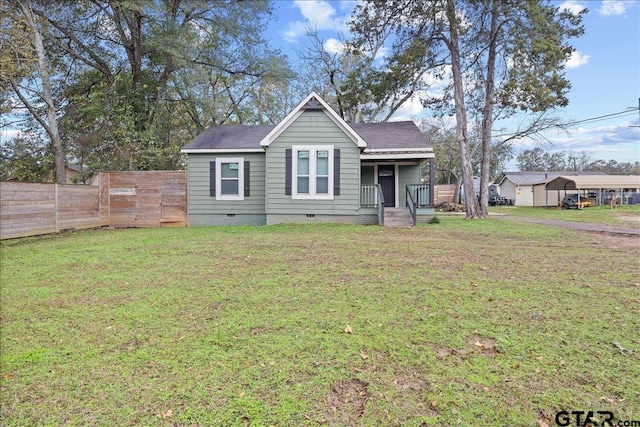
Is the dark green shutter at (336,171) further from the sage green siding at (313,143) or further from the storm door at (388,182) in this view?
the storm door at (388,182)

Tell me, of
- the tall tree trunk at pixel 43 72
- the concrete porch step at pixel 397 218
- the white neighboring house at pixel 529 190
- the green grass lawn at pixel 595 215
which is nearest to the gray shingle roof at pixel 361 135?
the concrete porch step at pixel 397 218

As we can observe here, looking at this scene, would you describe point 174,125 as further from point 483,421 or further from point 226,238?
point 483,421

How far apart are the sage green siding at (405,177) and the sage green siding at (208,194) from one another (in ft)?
18.9

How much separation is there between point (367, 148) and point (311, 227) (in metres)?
3.98

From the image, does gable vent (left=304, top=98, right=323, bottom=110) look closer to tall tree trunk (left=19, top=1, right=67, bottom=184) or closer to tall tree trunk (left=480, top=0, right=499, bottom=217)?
tall tree trunk (left=480, top=0, right=499, bottom=217)

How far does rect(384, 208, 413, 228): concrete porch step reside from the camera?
467 inches

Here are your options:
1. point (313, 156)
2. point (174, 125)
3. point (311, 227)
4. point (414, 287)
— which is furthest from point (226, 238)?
point (174, 125)

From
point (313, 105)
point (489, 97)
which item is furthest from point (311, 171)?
point (489, 97)

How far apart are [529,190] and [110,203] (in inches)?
1528

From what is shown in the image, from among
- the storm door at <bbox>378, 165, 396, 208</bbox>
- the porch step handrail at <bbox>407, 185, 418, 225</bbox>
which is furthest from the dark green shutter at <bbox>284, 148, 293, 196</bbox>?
the porch step handrail at <bbox>407, 185, 418, 225</bbox>

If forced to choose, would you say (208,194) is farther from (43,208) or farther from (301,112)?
(43,208)

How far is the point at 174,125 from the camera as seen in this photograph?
20.0m

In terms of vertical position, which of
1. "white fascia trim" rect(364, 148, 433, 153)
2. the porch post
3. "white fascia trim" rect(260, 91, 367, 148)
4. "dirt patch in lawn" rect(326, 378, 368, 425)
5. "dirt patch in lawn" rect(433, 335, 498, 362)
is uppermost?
"white fascia trim" rect(260, 91, 367, 148)

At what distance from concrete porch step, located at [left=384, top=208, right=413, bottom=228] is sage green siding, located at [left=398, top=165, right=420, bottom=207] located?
142 cm
